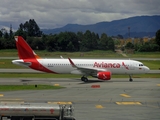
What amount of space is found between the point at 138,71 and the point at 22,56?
17.1 metres

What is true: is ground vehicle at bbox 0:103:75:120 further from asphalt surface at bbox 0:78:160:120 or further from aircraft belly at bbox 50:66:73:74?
aircraft belly at bbox 50:66:73:74

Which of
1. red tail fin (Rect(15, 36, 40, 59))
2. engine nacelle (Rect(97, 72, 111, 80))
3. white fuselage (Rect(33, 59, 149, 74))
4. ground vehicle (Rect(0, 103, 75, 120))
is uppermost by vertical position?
red tail fin (Rect(15, 36, 40, 59))

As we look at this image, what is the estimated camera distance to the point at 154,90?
39438 millimetres

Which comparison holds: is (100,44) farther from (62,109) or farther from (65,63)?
(62,109)

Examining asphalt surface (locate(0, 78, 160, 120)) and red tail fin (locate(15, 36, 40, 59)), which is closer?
asphalt surface (locate(0, 78, 160, 120))

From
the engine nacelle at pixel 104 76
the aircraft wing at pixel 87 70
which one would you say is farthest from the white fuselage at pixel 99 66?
the engine nacelle at pixel 104 76

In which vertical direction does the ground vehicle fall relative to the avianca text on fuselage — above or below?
below

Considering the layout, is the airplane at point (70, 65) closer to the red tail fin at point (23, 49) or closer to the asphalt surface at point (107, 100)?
the red tail fin at point (23, 49)

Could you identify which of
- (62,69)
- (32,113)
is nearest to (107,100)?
(32,113)

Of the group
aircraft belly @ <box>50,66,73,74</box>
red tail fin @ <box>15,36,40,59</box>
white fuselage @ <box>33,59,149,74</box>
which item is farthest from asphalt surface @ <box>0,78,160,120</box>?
red tail fin @ <box>15,36,40,59</box>

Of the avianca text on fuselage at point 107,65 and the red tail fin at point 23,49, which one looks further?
the red tail fin at point 23,49

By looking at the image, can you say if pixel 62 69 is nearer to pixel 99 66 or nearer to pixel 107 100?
pixel 99 66

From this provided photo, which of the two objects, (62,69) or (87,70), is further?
(62,69)

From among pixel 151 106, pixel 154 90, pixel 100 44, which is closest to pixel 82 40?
pixel 100 44
